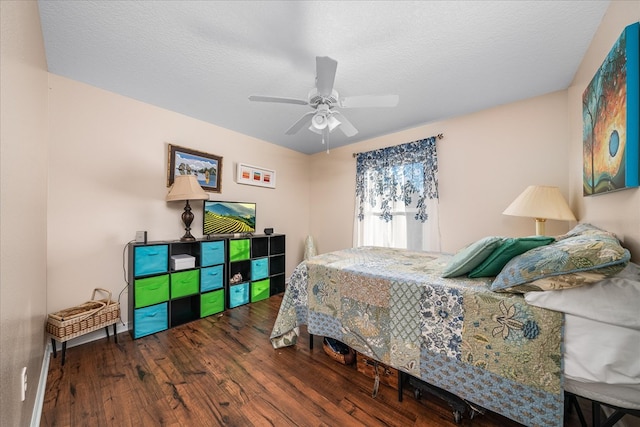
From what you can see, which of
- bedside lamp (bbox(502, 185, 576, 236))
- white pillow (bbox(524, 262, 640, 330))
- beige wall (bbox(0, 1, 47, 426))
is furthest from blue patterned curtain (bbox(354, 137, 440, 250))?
beige wall (bbox(0, 1, 47, 426))

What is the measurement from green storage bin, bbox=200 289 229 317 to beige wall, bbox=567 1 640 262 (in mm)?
3364

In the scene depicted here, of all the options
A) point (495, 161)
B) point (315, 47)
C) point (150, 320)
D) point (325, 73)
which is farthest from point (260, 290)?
point (495, 161)

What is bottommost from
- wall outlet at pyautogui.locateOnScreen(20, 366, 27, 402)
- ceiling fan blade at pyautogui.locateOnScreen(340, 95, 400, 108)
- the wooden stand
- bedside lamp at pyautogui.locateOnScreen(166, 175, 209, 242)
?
the wooden stand

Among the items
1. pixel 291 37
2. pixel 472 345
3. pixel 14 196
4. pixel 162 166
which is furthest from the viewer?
pixel 162 166

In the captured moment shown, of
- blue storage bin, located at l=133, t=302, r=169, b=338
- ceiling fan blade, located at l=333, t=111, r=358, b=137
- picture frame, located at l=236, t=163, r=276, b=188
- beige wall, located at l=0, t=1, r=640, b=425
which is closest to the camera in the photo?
beige wall, located at l=0, t=1, r=640, b=425

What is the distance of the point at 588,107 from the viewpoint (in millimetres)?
1606

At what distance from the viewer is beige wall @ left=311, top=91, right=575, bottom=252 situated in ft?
7.53

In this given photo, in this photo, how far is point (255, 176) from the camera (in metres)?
3.53

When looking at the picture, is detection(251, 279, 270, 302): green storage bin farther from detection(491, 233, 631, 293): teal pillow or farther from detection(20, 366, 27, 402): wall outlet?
detection(491, 233, 631, 293): teal pillow

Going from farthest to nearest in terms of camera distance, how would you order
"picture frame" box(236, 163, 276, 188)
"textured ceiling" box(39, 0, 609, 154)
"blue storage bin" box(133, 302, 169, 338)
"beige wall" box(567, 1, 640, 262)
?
"picture frame" box(236, 163, 276, 188), "blue storage bin" box(133, 302, 169, 338), "textured ceiling" box(39, 0, 609, 154), "beige wall" box(567, 1, 640, 262)

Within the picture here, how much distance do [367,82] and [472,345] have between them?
215 cm

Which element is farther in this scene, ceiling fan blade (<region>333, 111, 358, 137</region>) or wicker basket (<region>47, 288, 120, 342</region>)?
ceiling fan blade (<region>333, 111, 358, 137</region>)

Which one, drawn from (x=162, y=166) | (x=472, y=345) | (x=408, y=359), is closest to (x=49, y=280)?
(x=162, y=166)

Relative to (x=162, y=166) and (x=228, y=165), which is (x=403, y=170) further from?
(x=162, y=166)
